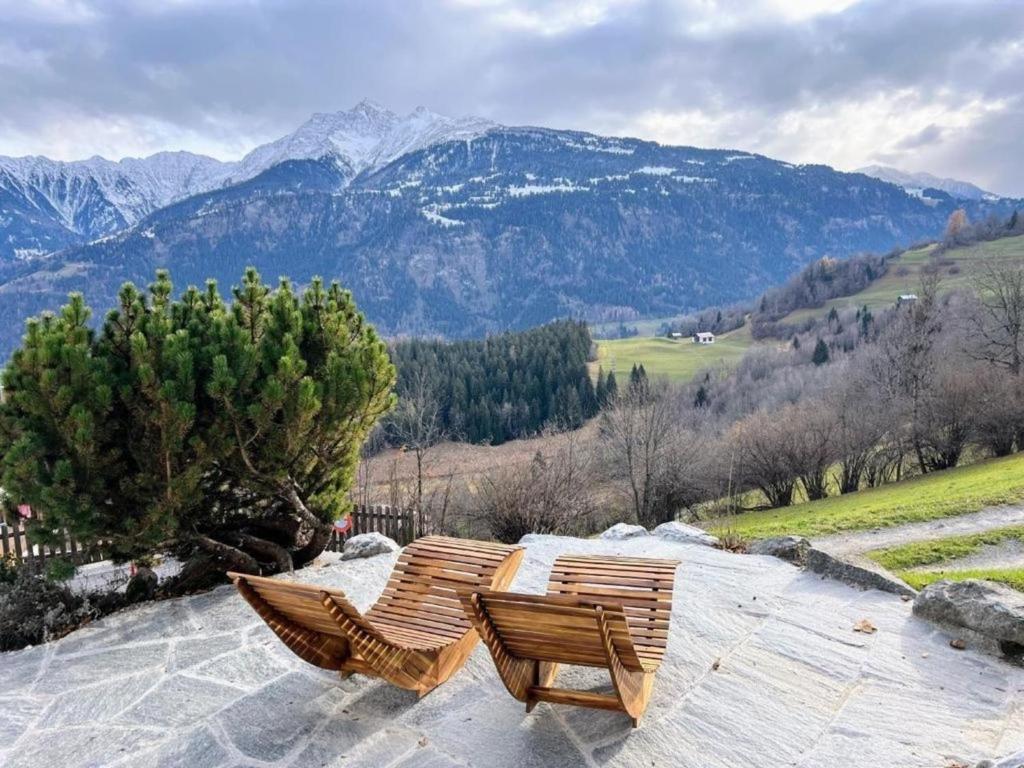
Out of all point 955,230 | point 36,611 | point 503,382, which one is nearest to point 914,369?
point 36,611

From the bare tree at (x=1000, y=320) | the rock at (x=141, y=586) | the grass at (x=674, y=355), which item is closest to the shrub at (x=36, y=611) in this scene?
the rock at (x=141, y=586)

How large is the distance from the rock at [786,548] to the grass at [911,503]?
205 centimetres

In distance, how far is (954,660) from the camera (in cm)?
541

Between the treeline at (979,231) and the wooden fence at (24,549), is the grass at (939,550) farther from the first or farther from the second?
the treeline at (979,231)

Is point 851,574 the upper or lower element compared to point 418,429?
lower

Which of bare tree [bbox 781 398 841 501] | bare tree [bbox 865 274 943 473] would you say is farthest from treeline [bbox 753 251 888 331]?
bare tree [bbox 781 398 841 501]

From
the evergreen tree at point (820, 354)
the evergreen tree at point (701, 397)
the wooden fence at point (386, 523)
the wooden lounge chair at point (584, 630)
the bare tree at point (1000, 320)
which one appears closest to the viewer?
the wooden lounge chair at point (584, 630)

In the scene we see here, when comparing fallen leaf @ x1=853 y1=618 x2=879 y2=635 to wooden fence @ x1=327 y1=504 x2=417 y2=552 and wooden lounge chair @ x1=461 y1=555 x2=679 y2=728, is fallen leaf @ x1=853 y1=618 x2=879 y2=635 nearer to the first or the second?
wooden lounge chair @ x1=461 y1=555 x2=679 y2=728

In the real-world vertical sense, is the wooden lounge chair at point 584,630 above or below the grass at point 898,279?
below

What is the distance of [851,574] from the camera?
7.09 meters

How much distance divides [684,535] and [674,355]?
99.3 meters

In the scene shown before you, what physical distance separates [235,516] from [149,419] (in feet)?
6.65

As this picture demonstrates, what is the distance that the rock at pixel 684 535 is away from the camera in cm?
894

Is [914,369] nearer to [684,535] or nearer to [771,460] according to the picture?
[771,460]
